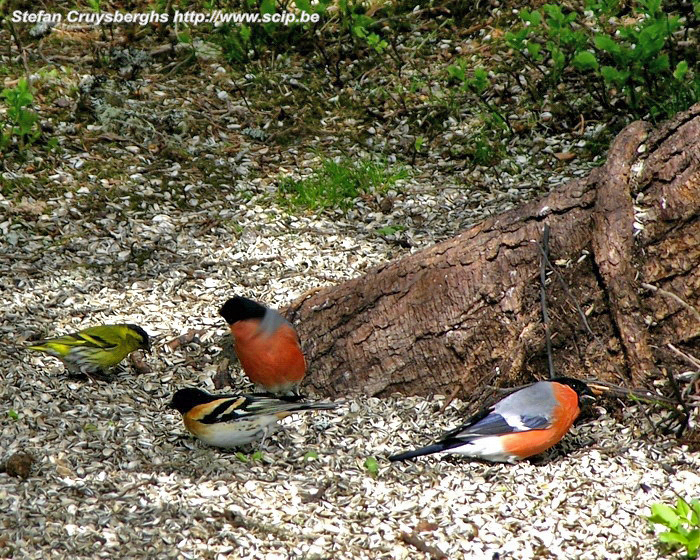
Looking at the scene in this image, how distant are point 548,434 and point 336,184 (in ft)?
9.81

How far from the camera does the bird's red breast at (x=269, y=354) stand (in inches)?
182

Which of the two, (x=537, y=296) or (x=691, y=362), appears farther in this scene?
(x=537, y=296)

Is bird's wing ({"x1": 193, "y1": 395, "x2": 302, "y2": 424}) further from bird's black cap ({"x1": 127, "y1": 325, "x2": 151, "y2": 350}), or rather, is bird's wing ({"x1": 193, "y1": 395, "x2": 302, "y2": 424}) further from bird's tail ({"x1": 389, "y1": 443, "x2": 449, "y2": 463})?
bird's black cap ({"x1": 127, "y1": 325, "x2": 151, "y2": 350})

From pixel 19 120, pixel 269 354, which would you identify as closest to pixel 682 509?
pixel 269 354

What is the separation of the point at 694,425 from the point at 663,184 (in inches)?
42.2

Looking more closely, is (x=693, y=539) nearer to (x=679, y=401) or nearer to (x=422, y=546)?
(x=679, y=401)

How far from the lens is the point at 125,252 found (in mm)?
5977

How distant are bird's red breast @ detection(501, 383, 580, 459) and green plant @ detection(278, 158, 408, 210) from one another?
2.75 meters

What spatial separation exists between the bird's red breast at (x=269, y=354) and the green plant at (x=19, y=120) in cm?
296

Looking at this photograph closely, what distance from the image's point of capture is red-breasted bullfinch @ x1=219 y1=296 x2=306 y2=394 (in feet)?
15.2

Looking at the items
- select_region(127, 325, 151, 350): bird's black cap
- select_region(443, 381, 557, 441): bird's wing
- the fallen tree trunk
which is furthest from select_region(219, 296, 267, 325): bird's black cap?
select_region(443, 381, 557, 441): bird's wing

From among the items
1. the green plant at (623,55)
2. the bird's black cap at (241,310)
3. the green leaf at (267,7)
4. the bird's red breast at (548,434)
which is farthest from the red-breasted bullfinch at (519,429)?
the green leaf at (267,7)

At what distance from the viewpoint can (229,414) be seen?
415 centimetres

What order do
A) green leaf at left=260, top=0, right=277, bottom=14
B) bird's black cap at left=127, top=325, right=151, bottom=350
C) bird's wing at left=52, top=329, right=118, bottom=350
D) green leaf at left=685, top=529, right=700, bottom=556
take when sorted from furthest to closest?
1. green leaf at left=260, top=0, right=277, bottom=14
2. bird's black cap at left=127, top=325, right=151, bottom=350
3. bird's wing at left=52, top=329, right=118, bottom=350
4. green leaf at left=685, top=529, right=700, bottom=556
